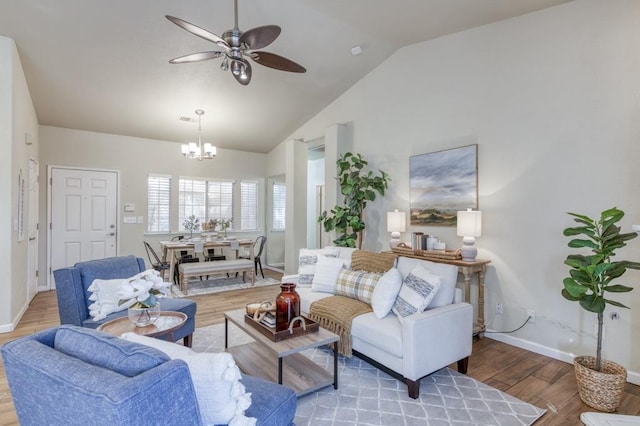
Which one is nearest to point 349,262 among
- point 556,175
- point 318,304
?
point 318,304

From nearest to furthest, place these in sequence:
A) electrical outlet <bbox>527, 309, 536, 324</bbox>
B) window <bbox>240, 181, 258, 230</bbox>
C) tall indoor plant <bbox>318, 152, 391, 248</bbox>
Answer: electrical outlet <bbox>527, 309, 536, 324</bbox> < tall indoor plant <bbox>318, 152, 391, 248</bbox> < window <bbox>240, 181, 258, 230</bbox>

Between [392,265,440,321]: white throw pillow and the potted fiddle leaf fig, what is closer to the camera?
the potted fiddle leaf fig

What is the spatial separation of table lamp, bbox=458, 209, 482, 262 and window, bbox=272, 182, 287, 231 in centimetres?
529

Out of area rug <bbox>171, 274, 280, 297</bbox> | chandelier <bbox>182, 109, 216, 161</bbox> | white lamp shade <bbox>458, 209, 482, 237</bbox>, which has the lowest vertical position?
area rug <bbox>171, 274, 280, 297</bbox>

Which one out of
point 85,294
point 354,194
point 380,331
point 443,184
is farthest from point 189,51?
point 380,331

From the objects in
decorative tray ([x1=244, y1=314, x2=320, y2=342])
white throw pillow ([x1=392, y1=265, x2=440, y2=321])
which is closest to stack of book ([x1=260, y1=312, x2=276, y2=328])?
decorative tray ([x1=244, y1=314, x2=320, y2=342])

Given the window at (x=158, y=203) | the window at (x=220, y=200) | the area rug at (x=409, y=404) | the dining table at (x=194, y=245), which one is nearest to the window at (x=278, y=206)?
the window at (x=220, y=200)

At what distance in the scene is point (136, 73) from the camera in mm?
4508

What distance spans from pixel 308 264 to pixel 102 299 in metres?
2.07

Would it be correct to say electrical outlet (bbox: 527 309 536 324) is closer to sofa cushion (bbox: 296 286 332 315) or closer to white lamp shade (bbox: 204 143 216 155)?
sofa cushion (bbox: 296 286 332 315)

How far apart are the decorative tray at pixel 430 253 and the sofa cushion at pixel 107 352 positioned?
10.8 feet

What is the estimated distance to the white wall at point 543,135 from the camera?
2.79m

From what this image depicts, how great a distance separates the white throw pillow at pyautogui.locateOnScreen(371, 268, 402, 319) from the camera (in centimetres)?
283

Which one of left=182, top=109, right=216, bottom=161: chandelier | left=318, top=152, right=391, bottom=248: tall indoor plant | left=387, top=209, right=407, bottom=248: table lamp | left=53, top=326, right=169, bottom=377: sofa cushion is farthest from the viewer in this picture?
left=182, top=109, right=216, bottom=161: chandelier
